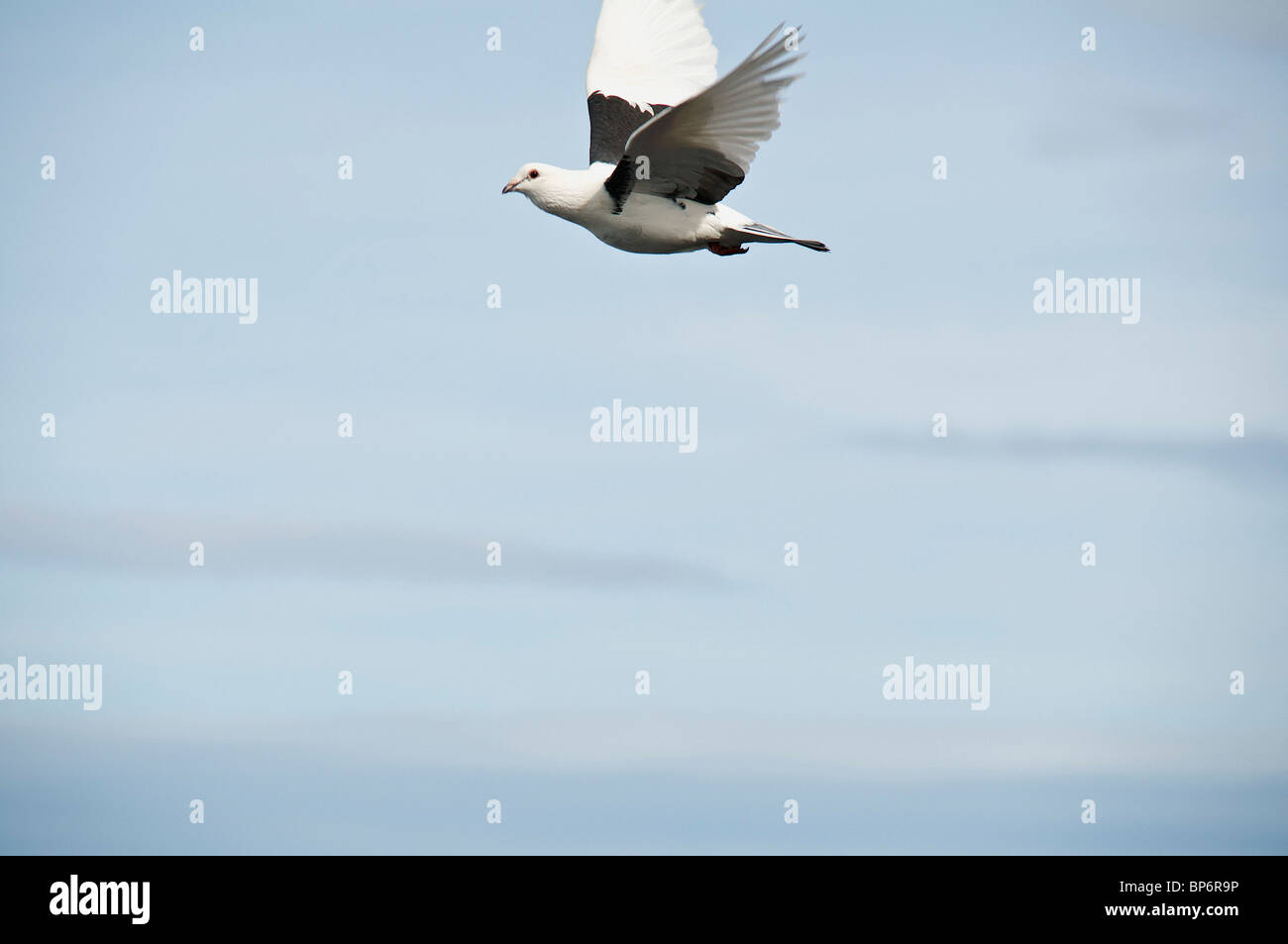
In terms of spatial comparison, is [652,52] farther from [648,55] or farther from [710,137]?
[710,137]

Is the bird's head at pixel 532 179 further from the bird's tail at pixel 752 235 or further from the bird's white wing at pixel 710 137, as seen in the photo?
the bird's tail at pixel 752 235

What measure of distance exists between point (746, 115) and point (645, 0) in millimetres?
6966

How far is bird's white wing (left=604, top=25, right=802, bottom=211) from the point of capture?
16.5 meters

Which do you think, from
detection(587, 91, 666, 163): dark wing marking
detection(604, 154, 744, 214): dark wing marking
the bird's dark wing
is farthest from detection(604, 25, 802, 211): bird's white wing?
the bird's dark wing

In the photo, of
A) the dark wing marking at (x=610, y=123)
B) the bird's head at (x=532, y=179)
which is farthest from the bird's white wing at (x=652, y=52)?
the bird's head at (x=532, y=179)

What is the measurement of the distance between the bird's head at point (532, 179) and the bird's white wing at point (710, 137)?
93cm

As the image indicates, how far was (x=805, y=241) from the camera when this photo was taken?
60.1 feet

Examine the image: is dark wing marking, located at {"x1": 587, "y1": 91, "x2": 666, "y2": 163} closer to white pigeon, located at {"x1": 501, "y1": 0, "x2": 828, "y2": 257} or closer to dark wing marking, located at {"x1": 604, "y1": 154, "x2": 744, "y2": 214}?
white pigeon, located at {"x1": 501, "y1": 0, "x2": 828, "y2": 257}

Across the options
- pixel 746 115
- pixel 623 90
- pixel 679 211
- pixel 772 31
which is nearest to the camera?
pixel 772 31

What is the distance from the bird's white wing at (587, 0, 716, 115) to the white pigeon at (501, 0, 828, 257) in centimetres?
3
